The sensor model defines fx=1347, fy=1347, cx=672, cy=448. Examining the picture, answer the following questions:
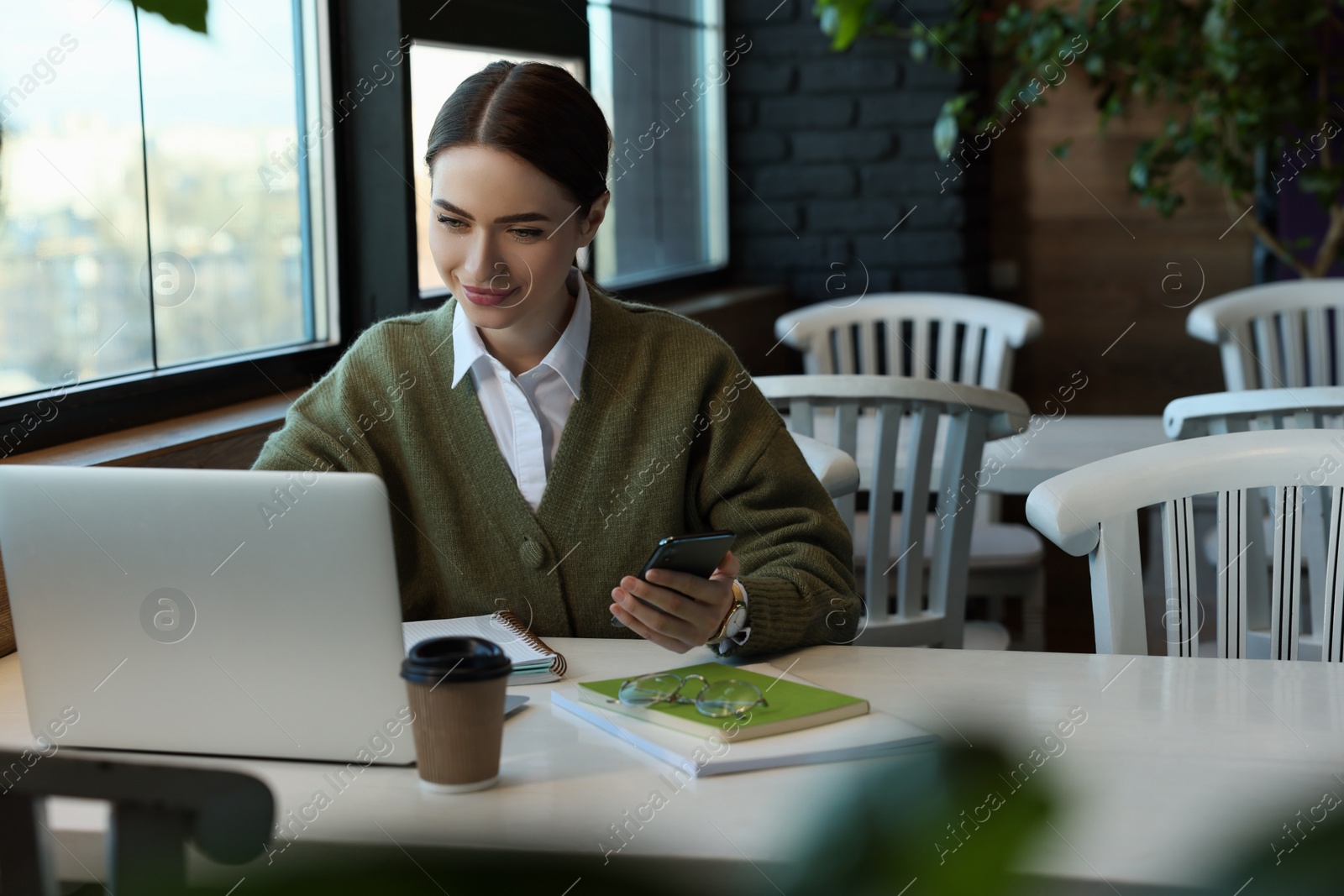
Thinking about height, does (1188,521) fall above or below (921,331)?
below

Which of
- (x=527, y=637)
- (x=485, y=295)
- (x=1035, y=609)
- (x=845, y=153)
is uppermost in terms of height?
(x=845, y=153)

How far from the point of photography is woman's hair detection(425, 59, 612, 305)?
51.2 inches

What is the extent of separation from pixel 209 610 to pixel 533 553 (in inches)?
18.8

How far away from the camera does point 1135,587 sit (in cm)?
124

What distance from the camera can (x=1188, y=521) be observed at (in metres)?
1.27

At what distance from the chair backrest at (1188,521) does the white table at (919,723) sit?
0.29 ft

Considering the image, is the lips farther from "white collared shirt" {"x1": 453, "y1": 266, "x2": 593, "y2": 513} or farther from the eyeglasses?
the eyeglasses

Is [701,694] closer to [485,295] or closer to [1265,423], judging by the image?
[485,295]

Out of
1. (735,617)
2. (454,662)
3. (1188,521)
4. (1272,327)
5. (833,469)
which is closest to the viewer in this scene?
(454,662)

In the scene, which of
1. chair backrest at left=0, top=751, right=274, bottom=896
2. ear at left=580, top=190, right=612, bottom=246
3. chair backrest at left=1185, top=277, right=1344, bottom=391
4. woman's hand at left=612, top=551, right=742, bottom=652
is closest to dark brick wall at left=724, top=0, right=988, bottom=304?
chair backrest at left=1185, top=277, right=1344, bottom=391

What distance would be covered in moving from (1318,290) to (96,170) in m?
2.20

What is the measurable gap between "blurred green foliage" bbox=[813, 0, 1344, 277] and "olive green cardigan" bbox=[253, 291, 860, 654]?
2.01 m

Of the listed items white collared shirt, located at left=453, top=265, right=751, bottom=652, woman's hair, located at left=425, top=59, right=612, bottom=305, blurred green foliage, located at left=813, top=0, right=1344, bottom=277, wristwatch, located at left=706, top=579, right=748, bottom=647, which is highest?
blurred green foliage, located at left=813, top=0, right=1344, bottom=277

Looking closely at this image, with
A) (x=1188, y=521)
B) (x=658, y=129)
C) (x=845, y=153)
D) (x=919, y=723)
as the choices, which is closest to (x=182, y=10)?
(x=919, y=723)
